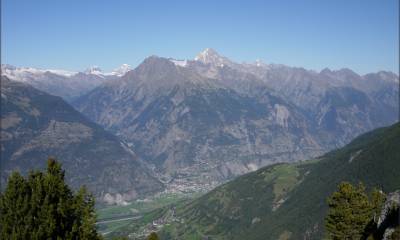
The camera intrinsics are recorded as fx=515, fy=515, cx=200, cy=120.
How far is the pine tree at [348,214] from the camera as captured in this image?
2530 inches

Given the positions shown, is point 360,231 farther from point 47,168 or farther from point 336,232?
point 47,168

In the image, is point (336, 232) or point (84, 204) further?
point (336, 232)

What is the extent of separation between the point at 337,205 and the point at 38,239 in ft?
126

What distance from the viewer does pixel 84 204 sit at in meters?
50.2

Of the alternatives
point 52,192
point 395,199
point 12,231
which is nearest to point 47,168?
point 52,192

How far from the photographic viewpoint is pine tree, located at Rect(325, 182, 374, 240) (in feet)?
211

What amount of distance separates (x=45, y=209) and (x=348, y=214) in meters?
37.4

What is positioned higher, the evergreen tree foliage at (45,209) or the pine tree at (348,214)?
the evergreen tree foliage at (45,209)

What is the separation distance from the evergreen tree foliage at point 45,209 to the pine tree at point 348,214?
102 feet

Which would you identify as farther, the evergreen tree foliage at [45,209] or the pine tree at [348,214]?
the pine tree at [348,214]

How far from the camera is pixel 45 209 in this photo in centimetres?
4694

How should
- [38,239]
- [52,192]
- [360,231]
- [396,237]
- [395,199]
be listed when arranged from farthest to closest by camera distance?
[360,231], [395,199], [52,192], [38,239], [396,237]

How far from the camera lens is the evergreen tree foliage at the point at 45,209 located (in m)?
46.3

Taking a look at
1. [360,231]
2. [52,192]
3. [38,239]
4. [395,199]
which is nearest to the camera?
[38,239]
